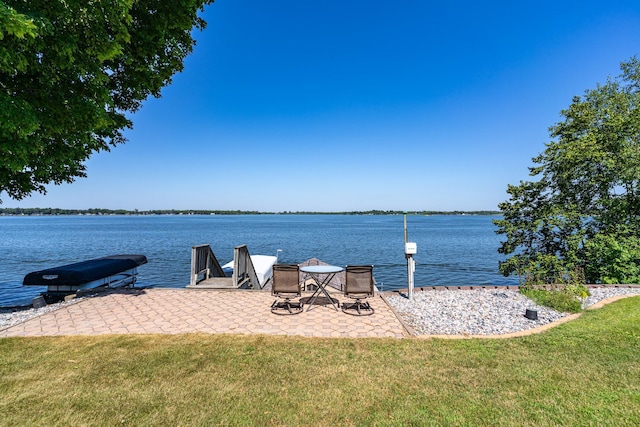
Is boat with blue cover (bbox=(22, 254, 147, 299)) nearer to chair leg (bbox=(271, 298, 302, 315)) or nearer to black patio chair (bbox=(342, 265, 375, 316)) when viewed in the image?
chair leg (bbox=(271, 298, 302, 315))

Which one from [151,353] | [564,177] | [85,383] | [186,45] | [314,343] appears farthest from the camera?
[564,177]

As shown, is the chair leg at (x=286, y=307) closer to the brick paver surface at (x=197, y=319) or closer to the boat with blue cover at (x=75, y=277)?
the brick paver surface at (x=197, y=319)

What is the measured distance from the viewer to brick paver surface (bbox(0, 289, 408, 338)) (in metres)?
5.59

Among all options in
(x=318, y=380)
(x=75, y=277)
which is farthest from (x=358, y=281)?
(x=75, y=277)

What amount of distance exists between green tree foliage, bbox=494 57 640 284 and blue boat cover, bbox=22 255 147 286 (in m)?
15.4

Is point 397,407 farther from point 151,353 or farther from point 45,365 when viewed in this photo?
point 45,365

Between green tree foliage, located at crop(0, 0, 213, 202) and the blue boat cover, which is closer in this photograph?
green tree foliage, located at crop(0, 0, 213, 202)

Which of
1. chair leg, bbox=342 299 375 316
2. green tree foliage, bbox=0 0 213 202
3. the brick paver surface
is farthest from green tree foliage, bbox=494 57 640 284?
green tree foliage, bbox=0 0 213 202

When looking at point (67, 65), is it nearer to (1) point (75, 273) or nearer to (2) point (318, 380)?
(2) point (318, 380)

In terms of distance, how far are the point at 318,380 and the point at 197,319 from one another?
3619mm

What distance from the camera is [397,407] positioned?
3275 mm

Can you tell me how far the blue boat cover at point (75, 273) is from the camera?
29.2ft

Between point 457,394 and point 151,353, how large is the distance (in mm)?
4484

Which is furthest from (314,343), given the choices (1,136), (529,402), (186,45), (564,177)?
(564,177)
